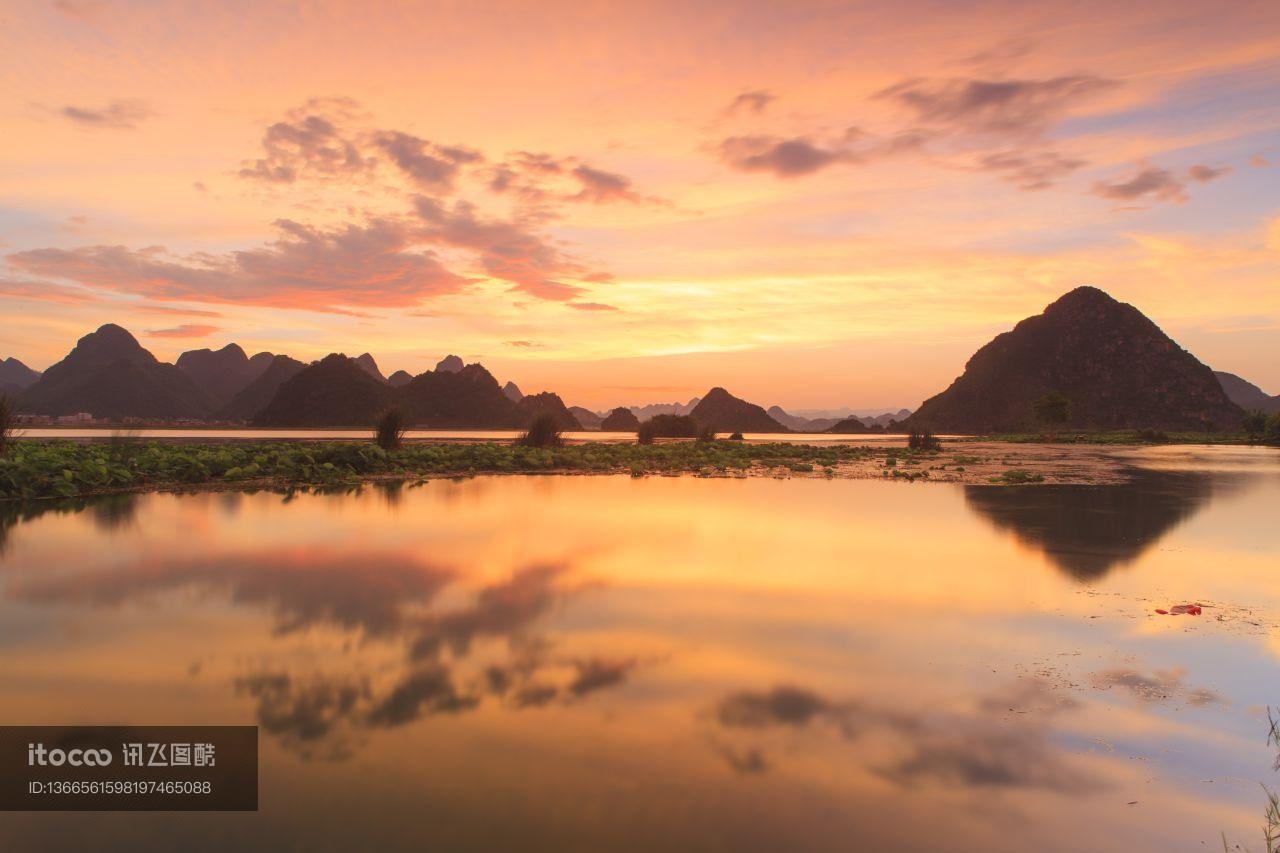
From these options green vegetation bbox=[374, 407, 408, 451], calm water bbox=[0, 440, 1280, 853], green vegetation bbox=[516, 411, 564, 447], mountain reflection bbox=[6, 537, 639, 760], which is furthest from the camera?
green vegetation bbox=[516, 411, 564, 447]

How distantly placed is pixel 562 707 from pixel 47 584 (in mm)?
8709

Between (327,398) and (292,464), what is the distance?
117 meters

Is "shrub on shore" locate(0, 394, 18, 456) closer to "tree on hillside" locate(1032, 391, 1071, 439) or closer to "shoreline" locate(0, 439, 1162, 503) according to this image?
"shoreline" locate(0, 439, 1162, 503)

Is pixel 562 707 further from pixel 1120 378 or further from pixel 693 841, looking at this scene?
pixel 1120 378

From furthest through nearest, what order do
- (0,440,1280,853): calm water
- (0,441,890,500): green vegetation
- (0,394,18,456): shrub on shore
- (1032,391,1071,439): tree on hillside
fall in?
(1032,391,1071,439): tree on hillside → (0,394,18,456): shrub on shore → (0,441,890,500): green vegetation → (0,440,1280,853): calm water

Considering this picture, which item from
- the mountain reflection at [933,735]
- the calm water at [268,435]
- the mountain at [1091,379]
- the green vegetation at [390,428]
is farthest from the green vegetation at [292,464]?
the mountain at [1091,379]

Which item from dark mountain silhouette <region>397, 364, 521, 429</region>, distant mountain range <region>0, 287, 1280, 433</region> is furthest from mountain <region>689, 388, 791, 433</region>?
dark mountain silhouette <region>397, 364, 521, 429</region>

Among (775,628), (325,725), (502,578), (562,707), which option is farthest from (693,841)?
(502,578)

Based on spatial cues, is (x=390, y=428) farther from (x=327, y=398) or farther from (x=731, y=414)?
(x=731, y=414)

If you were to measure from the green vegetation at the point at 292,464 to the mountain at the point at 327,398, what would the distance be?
3961 inches

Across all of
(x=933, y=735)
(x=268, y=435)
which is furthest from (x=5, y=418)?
(x=268, y=435)

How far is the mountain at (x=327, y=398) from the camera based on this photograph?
130 metres

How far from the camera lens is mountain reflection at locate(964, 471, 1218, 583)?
12992mm

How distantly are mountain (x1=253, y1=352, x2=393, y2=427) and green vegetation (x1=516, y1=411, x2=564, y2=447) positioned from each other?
302 feet
